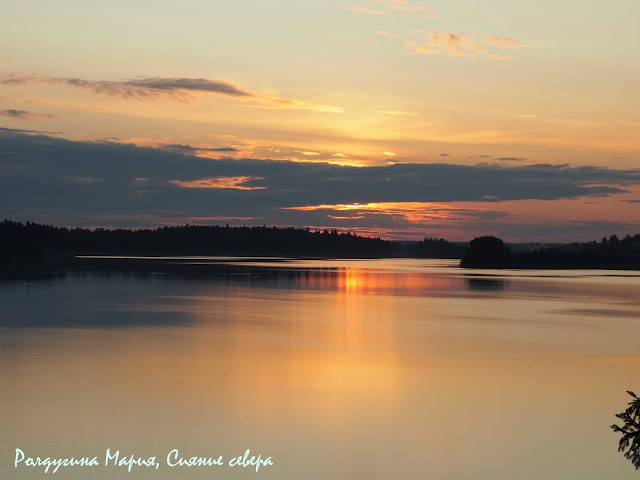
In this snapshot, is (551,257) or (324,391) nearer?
(324,391)

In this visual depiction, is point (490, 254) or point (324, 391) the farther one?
point (490, 254)

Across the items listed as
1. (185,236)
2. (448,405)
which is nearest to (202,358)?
(448,405)

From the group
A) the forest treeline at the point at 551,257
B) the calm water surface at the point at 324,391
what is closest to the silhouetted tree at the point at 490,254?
the forest treeline at the point at 551,257

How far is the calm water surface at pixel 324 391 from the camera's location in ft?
34.4

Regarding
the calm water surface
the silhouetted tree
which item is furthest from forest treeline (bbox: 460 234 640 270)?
the calm water surface

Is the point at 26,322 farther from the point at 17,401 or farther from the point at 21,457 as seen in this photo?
the point at 21,457

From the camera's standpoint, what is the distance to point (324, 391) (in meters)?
14.2

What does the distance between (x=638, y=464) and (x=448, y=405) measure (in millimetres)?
6602

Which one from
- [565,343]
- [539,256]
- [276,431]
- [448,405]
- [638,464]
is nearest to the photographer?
[638,464]

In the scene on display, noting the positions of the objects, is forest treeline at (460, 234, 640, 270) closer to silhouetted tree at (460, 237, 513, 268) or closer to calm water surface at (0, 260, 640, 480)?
silhouetted tree at (460, 237, 513, 268)

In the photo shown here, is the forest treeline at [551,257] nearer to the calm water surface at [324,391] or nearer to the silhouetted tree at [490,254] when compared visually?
the silhouetted tree at [490,254]

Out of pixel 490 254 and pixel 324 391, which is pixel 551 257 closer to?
pixel 490 254

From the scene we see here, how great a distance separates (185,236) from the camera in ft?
557

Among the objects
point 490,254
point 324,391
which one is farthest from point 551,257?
point 324,391
